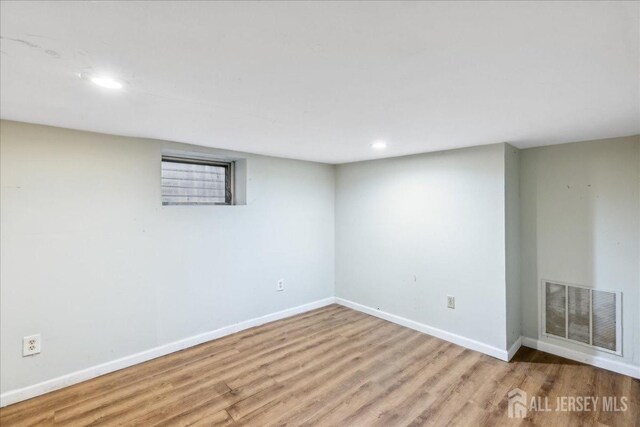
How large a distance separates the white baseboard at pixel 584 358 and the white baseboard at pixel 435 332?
465 millimetres

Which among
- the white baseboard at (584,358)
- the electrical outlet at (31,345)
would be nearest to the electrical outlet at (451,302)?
the white baseboard at (584,358)

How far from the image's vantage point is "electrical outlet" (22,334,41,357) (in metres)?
2.16

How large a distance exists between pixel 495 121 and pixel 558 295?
1905 millimetres

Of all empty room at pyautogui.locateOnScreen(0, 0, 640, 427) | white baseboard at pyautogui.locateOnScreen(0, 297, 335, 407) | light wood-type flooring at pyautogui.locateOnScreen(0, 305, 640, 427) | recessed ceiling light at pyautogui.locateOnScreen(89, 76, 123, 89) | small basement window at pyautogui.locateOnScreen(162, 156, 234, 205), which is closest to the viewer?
empty room at pyautogui.locateOnScreen(0, 0, 640, 427)

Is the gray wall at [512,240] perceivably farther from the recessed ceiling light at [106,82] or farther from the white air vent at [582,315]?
the recessed ceiling light at [106,82]

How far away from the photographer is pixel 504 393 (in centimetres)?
227

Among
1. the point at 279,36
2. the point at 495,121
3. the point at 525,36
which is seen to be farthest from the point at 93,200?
the point at 495,121

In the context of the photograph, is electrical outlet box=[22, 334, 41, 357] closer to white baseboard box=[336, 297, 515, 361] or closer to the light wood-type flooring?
the light wood-type flooring

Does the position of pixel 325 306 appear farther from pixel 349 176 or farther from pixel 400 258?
pixel 349 176

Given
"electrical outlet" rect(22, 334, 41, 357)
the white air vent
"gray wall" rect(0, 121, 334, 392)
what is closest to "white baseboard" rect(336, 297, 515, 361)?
the white air vent

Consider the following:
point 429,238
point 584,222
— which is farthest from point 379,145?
point 584,222

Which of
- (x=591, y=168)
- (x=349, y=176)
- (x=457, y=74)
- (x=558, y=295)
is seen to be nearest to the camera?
(x=457, y=74)
